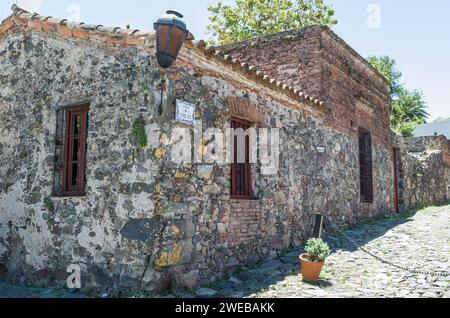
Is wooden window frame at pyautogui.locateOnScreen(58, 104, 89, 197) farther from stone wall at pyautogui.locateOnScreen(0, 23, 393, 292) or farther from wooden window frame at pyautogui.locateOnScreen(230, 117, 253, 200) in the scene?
wooden window frame at pyautogui.locateOnScreen(230, 117, 253, 200)

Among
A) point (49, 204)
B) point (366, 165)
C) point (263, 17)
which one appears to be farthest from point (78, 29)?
point (263, 17)

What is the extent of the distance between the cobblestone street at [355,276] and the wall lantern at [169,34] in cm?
290

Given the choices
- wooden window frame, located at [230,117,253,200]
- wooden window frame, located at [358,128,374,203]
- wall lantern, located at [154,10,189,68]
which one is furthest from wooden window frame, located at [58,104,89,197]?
wooden window frame, located at [358,128,374,203]

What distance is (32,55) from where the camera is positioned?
6.49m

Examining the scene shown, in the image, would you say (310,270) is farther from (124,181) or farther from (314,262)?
(124,181)

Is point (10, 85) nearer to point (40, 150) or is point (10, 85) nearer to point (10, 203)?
point (40, 150)

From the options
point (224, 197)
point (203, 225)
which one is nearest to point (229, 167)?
point (224, 197)

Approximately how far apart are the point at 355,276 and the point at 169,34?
4.35m

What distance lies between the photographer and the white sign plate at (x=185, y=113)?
17.5 feet

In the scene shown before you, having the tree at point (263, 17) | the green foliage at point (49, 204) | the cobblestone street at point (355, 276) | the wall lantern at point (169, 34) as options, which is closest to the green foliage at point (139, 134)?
the wall lantern at point (169, 34)

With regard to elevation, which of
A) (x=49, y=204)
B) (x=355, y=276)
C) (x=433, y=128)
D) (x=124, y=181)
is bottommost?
(x=355, y=276)

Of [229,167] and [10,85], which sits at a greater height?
[10,85]

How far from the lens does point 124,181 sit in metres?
5.20

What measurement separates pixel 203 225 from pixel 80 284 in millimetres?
1776
